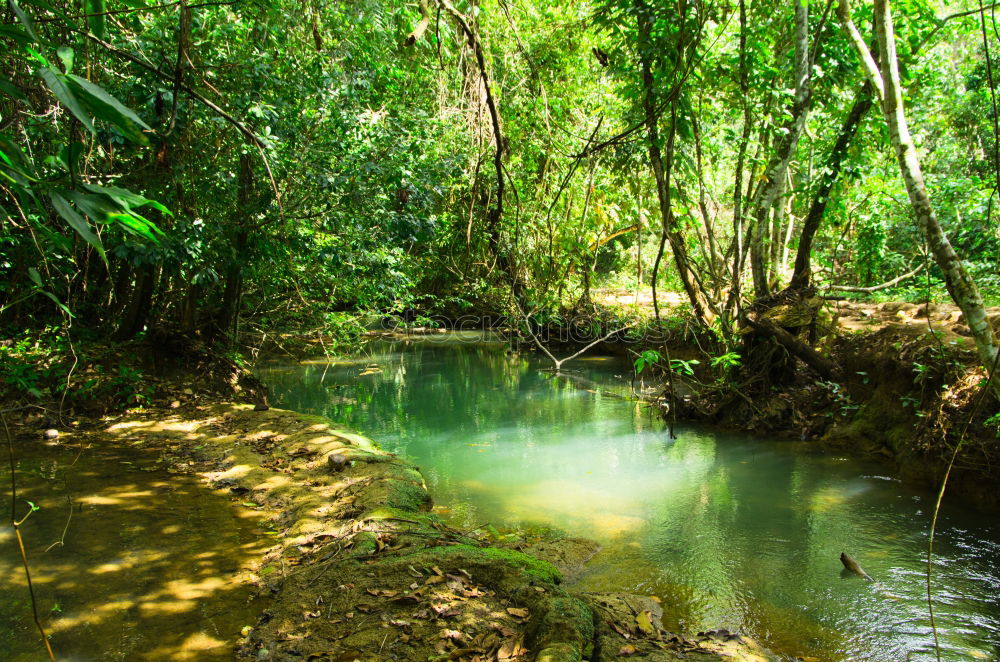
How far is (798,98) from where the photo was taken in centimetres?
613

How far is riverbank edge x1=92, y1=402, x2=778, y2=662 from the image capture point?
291 centimetres

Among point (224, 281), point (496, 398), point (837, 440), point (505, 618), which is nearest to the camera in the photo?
point (505, 618)

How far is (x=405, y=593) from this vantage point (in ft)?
10.8

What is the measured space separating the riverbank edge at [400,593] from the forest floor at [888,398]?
3535 millimetres

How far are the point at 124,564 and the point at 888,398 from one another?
25.1 feet

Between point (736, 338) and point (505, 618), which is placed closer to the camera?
point (505, 618)

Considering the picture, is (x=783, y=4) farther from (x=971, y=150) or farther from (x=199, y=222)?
(x=971, y=150)

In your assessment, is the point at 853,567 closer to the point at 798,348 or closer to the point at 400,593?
the point at 400,593

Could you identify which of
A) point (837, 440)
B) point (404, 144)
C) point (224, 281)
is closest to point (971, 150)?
point (837, 440)

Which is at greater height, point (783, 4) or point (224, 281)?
point (783, 4)

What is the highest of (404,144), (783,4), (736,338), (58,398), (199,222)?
(783,4)

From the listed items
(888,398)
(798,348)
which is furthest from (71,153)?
(798,348)

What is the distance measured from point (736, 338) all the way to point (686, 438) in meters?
1.56

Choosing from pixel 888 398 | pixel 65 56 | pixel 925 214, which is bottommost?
pixel 888 398
